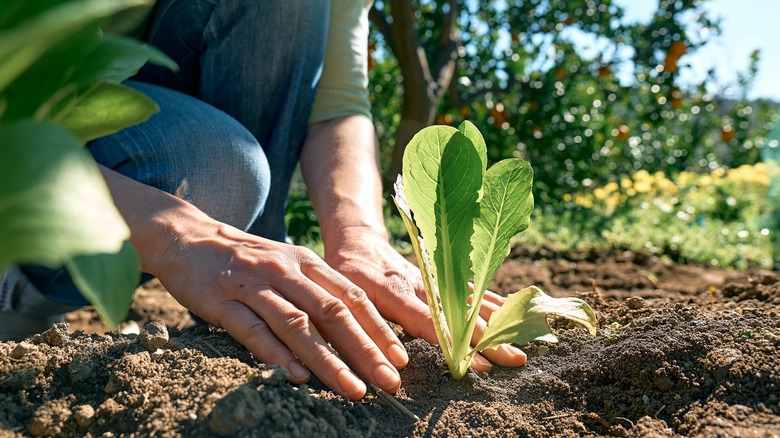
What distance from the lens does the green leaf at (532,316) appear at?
45.5 inches

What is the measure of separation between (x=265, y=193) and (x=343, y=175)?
0.26 metres

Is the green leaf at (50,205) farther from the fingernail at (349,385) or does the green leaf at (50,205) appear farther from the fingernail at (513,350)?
the fingernail at (513,350)

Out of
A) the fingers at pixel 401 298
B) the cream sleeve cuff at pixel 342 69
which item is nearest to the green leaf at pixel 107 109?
the fingers at pixel 401 298

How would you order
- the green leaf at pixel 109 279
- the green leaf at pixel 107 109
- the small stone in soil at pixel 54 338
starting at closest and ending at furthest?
the green leaf at pixel 109 279 < the green leaf at pixel 107 109 < the small stone in soil at pixel 54 338

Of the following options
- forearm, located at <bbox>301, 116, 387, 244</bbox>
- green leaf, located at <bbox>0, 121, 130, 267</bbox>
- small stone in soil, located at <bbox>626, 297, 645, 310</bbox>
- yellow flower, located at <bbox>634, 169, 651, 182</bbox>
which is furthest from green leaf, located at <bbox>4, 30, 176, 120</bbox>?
yellow flower, located at <bbox>634, 169, 651, 182</bbox>

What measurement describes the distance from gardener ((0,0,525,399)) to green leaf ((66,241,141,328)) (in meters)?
0.54

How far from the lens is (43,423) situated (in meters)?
0.99

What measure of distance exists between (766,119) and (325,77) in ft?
23.2

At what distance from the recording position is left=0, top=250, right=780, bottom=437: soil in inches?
39.6

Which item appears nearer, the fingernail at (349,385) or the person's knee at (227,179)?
the fingernail at (349,385)

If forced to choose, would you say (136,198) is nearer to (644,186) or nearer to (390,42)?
(390,42)

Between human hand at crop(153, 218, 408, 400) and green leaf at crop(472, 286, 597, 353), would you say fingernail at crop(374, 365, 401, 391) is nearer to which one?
human hand at crop(153, 218, 408, 400)

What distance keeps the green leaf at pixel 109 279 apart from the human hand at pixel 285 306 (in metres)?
0.54

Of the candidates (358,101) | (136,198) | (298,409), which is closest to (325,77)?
(358,101)
